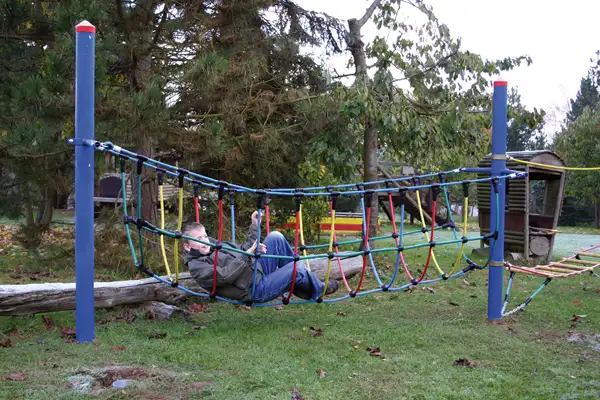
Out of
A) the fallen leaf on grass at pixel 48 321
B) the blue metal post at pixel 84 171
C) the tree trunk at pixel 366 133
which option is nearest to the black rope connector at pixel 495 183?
the blue metal post at pixel 84 171

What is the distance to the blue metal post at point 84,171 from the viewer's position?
4445 millimetres

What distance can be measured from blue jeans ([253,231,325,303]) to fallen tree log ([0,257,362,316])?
114 centimetres

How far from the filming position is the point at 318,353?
14.8ft

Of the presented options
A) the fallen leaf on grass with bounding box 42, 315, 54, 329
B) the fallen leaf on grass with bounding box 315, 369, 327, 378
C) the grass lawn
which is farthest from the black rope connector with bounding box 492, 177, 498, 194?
the fallen leaf on grass with bounding box 42, 315, 54, 329

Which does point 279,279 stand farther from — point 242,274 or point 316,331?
point 316,331

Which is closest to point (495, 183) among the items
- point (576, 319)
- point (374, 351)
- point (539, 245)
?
point (576, 319)

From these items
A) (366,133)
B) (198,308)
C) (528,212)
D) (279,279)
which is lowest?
(198,308)

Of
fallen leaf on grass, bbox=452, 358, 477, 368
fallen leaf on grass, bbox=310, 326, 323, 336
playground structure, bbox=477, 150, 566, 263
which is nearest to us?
fallen leaf on grass, bbox=452, 358, 477, 368

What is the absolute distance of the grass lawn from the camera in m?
3.66

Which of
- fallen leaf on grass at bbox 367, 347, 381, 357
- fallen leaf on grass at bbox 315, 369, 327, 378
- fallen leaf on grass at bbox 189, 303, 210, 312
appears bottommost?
fallen leaf on grass at bbox 189, 303, 210, 312

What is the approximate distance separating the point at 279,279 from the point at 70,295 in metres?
1.79

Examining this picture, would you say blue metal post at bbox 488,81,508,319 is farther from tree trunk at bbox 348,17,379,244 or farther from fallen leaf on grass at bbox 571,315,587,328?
tree trunk at bbox 348,17,379,244

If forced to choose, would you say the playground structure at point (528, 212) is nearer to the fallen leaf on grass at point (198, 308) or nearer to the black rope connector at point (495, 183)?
the black rope connector at point (495, 183)

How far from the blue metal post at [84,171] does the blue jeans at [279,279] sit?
1328mm
